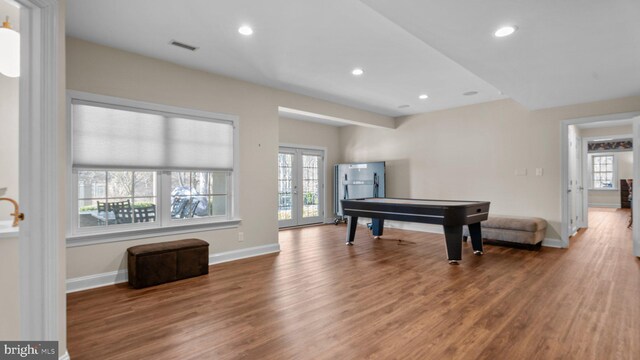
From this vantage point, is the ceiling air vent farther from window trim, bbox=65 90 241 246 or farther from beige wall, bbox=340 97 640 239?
beige wall, bbox=340 97 640 239

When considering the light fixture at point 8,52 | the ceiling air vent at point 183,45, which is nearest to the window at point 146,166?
the ceiling air vent at point 183,45

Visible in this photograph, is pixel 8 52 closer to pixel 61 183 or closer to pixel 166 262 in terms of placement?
pixel 61 183

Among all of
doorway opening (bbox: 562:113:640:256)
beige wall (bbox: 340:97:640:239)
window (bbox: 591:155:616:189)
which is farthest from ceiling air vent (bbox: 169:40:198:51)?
window (bbox: 591:155:616:189)

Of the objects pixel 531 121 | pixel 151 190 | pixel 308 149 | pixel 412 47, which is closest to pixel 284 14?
pixel 412 47

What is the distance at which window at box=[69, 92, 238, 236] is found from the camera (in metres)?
3.44

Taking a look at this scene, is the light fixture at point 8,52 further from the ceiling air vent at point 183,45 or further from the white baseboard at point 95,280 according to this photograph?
the white baseboard at point 95,280

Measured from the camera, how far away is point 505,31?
8.63ft

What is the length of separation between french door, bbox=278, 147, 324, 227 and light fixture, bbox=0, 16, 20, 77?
18.3 feet

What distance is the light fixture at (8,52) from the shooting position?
79.7 inches

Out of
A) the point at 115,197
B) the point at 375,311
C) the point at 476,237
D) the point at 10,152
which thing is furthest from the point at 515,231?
the point at 10,152

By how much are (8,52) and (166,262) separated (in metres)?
2.27

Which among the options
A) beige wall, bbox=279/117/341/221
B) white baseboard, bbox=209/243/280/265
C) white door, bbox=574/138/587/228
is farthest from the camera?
beige wall, bbox=279/117/341/221

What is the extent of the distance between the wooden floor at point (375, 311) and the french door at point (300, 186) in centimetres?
331

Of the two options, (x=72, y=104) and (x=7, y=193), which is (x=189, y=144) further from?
(x=7, y=193)
